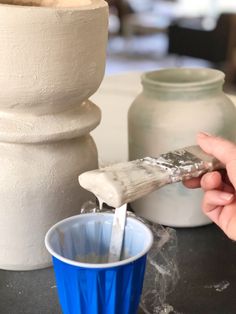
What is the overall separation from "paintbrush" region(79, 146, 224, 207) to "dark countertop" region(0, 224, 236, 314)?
0.35 ft

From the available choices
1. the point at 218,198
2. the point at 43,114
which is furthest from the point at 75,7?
the point at 218,198

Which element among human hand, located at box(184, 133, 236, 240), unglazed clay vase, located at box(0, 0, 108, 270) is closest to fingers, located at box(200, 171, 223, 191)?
human hand, located at box(184, 133, 236, 240)

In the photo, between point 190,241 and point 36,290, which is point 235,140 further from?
point 36,290

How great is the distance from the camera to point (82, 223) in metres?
0.41

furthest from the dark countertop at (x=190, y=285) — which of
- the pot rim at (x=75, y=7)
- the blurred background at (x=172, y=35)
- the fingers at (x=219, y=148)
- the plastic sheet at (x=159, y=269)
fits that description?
the blurred background at (x=172, y=35)

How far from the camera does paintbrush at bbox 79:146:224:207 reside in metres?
0.37

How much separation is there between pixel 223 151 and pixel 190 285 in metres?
0.13

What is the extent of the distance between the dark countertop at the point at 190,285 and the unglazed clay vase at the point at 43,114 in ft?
0.07

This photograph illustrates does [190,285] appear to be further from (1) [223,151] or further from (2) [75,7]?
(2) [75,7]

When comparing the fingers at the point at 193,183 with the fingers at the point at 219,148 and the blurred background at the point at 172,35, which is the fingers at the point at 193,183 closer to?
the fingers at the point at 219,148

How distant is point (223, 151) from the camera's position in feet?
1.40

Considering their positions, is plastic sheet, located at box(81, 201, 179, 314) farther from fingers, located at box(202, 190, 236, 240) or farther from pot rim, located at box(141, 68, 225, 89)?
pot rim, located at box(141, 68, 225, 89)

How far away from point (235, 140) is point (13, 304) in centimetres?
28

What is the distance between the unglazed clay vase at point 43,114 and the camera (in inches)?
15.6
